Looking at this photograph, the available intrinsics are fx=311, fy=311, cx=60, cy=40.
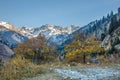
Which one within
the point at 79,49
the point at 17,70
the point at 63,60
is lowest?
the point at 17,70

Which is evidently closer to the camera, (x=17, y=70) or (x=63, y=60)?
(x=17, y=70)

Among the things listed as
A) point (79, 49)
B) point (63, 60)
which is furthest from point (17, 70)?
point (79, 49)

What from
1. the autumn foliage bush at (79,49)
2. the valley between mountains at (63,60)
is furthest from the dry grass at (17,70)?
the autumn foliage bush at (79,49)

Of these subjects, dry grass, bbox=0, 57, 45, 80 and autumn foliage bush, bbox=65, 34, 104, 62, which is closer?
dry grass, bbox=0, 57, 45, 80

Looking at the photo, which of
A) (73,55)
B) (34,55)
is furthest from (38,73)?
(34,55)

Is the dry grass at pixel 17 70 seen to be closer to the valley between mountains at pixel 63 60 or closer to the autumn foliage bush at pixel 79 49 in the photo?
the valley between mountains at pixel 63 60

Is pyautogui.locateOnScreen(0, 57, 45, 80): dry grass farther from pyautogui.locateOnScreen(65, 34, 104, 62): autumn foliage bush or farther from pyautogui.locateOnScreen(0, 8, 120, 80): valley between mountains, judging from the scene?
pyautogui.locateOnScreen(65, 34, 104, 62): autumn foliage bush

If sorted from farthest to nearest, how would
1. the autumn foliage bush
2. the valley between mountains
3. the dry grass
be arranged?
the autumn foliage bush < the valley between mountains < the dry grass

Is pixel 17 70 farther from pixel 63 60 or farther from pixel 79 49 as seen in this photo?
pixel 79 49

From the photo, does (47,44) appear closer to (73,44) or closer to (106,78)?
(73,44)

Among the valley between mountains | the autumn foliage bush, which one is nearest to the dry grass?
the valley between mountains

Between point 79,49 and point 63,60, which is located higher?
point 79,49

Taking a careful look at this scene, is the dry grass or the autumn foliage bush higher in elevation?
the autumn foliage bush

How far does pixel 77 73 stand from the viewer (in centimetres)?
2161
